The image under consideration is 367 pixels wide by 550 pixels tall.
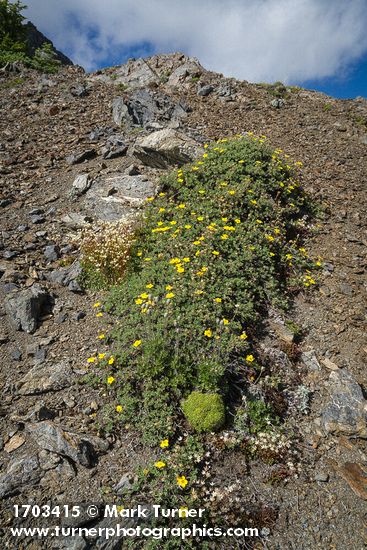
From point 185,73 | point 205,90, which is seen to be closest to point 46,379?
point 205,90

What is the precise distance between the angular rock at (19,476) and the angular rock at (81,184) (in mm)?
6628

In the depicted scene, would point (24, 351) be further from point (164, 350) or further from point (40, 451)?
point (164, 350)

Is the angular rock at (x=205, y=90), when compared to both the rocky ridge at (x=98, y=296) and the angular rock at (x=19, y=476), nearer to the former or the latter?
the rocky ridge at (x=98, y=296)

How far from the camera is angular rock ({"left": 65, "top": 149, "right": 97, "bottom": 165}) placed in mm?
10352

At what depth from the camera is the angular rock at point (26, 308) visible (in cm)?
596

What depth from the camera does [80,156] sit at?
408 inches

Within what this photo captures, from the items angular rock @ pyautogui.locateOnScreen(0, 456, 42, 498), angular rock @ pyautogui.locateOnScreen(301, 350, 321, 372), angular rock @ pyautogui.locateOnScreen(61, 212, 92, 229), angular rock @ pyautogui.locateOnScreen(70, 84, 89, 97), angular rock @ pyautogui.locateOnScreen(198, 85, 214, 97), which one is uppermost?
angular rock @ pyautogui.locateOnScreen(198, 85, 214, 97)

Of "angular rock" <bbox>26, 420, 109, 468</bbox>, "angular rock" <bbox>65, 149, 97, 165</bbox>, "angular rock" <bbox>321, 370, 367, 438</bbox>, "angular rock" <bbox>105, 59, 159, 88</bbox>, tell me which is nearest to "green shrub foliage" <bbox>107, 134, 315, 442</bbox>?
"angular rock" <bbox>26, 420, 109, 468</bbox>

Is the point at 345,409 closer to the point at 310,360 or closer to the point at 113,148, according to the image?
the point at 310,360

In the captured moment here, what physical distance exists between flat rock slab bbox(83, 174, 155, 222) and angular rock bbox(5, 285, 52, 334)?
9.22 ft

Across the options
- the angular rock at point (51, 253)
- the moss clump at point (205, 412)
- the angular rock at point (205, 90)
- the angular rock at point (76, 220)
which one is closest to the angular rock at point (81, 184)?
the angular rock at point (76, 220)

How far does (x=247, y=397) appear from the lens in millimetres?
5020

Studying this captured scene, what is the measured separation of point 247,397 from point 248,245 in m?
3.00

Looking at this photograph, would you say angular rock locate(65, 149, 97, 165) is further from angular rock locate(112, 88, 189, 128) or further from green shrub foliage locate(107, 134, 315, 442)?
Answer: green shrub foliage locate(107, 134, 315, 442)
